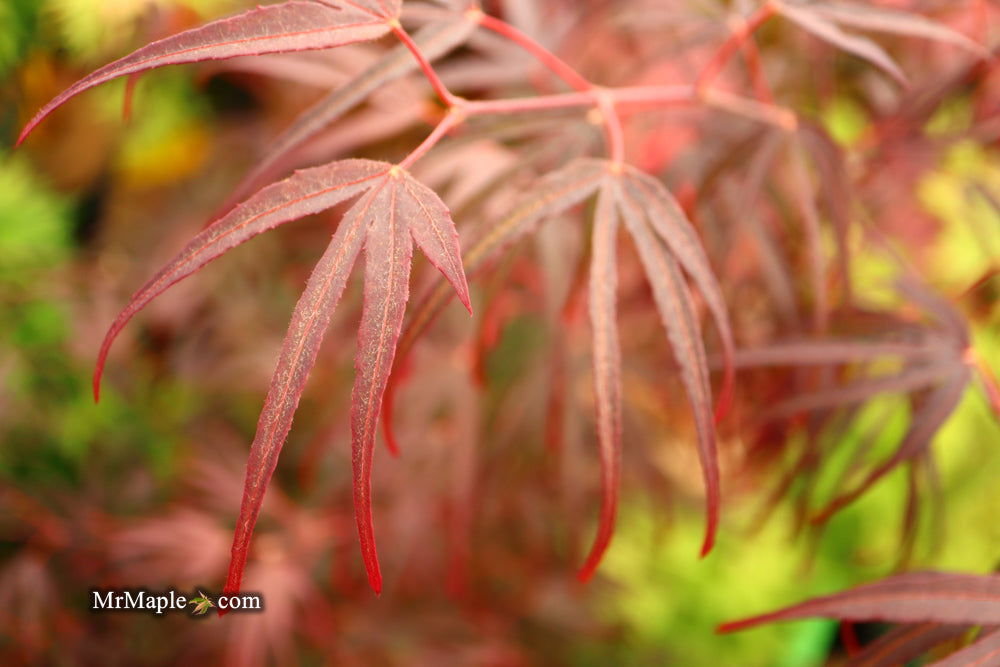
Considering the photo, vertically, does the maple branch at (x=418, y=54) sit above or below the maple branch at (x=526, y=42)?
below

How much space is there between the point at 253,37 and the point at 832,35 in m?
0.36

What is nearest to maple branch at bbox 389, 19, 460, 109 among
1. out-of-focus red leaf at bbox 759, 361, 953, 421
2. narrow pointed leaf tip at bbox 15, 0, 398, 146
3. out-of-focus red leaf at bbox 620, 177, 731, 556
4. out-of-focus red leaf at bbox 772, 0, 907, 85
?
narrow pointed leaf tip at bbox 15, 0, 398, 146

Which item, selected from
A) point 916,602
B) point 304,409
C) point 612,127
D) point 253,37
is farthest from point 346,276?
point 304,409

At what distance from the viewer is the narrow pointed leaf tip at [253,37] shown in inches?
12.5

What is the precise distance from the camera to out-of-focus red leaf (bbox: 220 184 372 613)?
11.6 inches

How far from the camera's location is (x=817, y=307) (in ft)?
1.79

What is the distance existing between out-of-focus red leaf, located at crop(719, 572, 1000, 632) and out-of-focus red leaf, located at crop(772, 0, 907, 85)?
32 cm

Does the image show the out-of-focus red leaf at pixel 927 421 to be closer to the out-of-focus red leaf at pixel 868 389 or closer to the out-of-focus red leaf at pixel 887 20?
the out-of-focus red leaf at pixel 868 389

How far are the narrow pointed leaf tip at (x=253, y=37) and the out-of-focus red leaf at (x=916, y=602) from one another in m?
0.38

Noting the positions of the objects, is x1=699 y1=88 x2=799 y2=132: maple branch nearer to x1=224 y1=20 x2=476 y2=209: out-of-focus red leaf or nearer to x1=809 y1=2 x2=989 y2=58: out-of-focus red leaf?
x1=809 y1=2 x2=989 y2=58: out-of-focus red leaf

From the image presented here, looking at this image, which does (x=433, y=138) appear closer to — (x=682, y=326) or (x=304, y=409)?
(x=682, y=326)

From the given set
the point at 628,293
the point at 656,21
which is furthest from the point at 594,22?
the point at 628,293

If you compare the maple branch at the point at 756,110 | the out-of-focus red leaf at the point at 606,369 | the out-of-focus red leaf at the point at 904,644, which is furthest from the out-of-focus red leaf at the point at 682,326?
the maple branch at the point at 756,110

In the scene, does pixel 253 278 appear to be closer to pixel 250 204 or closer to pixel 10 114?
pixel 10 114
